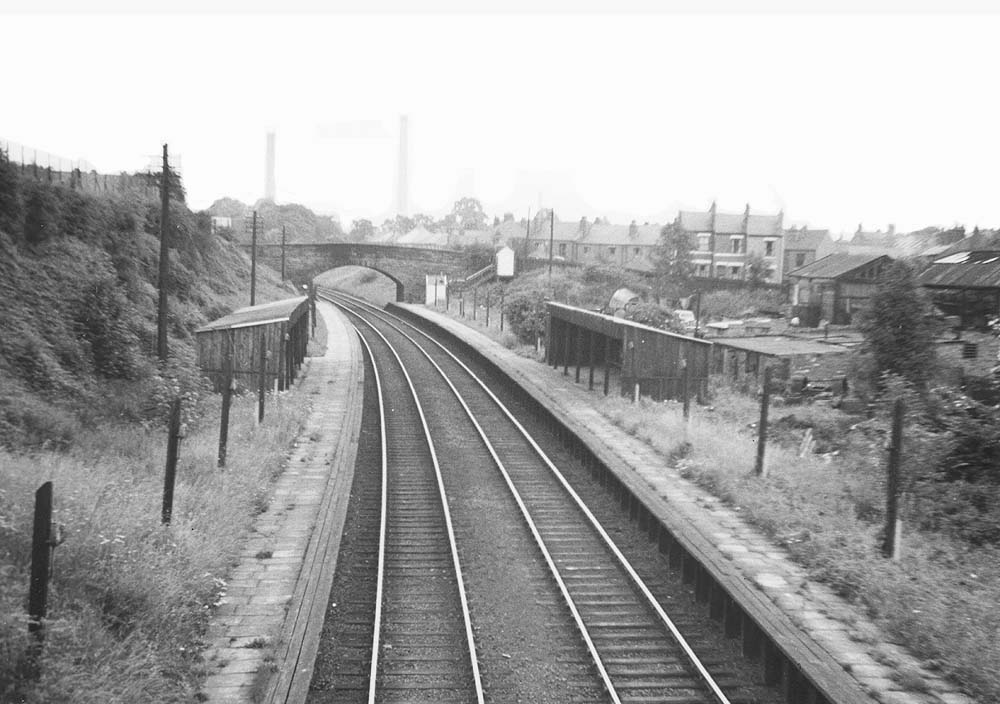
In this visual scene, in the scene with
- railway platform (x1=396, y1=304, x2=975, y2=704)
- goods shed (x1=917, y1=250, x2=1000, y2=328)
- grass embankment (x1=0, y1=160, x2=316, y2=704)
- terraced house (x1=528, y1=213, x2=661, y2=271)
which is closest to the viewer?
grass embankment (x1=0, y1=160, x2=316, y2=704)

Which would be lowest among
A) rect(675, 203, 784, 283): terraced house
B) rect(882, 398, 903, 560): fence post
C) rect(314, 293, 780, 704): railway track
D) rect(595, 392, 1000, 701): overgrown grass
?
rect(314, 293, 780, 704): railway track

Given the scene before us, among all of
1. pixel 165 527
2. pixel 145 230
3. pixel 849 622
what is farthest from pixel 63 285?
pixel 849 622

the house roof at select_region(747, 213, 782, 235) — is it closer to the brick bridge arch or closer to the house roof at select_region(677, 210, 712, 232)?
A: the house roof at select_region(677, 210, 712, 232)

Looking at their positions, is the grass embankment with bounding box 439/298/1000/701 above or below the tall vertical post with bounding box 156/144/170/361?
below

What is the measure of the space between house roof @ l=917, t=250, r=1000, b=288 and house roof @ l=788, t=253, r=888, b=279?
9.12 metres

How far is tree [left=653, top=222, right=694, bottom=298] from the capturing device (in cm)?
5972

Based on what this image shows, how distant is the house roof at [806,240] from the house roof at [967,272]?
3930 centimetres

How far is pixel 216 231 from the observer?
50031mm

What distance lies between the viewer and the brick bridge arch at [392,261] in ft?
213

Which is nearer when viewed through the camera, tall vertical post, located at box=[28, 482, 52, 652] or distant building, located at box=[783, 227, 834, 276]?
tall vertical post, located at box=[28, 482, 52, 652]

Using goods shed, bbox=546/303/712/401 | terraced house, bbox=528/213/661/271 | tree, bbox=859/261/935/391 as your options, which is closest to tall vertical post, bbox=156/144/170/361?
goods shed, bbox=546/303/712/401

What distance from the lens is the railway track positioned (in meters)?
8.27

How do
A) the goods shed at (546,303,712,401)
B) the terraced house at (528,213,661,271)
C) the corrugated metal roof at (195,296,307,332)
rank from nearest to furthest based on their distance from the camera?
the corrugated metal roof at (195,296,307,332) < the goods shed at (546,303,712,401) < the terraced house at (528,213,661,271)

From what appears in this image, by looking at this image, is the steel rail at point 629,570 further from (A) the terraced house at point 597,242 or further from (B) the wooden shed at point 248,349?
(A) the terraced house at point 597,242
